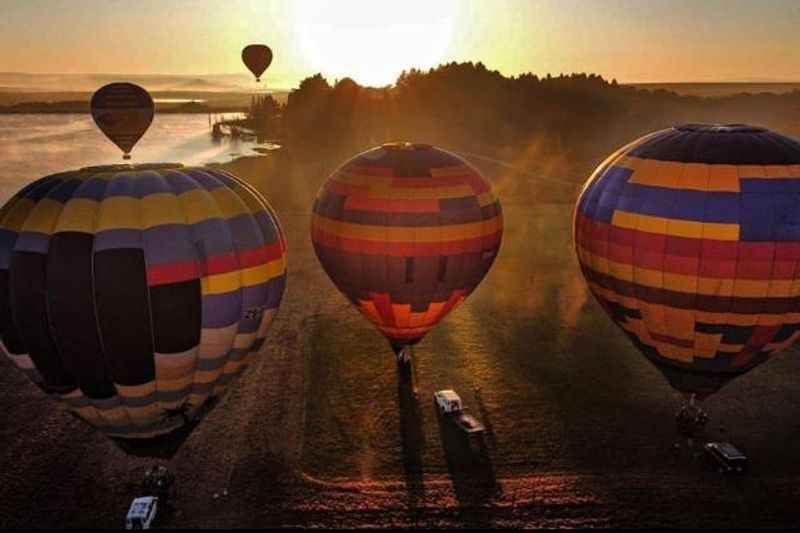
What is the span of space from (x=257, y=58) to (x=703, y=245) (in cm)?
4457

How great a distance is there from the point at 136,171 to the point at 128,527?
25.7 feet

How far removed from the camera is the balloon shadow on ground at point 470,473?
1474 centimetres

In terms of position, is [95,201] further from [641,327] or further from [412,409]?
[641,327]

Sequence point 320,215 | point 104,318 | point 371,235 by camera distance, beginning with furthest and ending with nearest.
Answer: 1. point 320,215
2. point 371,235
3. point 104,318

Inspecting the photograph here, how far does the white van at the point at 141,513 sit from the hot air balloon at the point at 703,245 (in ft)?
41.2

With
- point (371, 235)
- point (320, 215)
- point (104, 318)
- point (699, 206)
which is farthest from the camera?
point (320, 215)

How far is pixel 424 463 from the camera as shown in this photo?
1653 centimetres

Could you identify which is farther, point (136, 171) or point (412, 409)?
point (412, 409)

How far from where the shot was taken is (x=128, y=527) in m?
13.9

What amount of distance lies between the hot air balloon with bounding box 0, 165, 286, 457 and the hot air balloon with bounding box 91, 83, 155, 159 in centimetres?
1181

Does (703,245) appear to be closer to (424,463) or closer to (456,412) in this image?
(456,412)

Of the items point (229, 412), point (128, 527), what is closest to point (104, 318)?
point (128, 527)

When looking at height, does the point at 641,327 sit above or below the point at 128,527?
above

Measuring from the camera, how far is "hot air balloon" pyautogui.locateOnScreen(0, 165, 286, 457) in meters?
12.4
